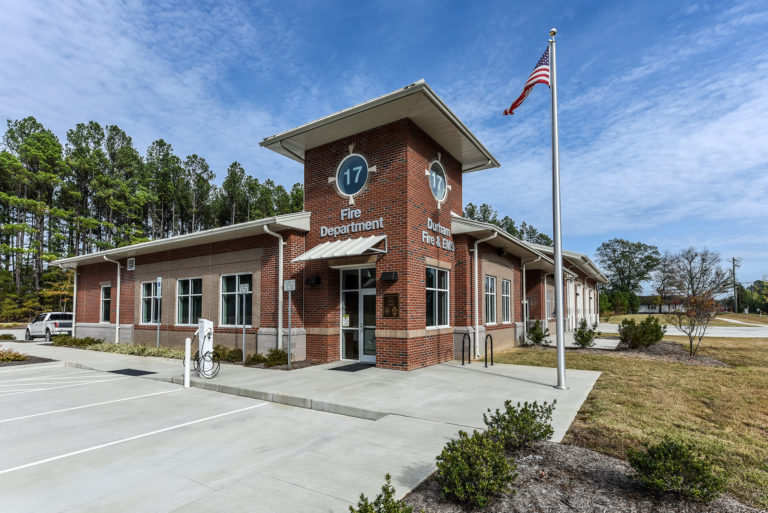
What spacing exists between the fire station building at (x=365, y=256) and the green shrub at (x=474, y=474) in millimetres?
7115

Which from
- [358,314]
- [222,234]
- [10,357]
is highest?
[222,234]

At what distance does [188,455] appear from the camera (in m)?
5.14

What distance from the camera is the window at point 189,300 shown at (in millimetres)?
15844

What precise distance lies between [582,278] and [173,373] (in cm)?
3142

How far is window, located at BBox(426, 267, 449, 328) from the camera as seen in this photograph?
1259 centimetres

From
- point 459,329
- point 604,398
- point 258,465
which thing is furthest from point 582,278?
point 258,465

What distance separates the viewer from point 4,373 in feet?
42.0

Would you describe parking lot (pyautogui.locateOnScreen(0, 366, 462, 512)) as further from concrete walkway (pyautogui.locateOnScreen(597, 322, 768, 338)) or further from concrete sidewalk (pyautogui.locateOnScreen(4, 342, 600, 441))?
concrete walkway (pyautogui.locateOnScreen(597, 322, 768, 338))

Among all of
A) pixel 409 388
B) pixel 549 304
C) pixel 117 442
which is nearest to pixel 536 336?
pixel 549 304

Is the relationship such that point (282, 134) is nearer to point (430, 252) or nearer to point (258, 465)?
point (430, 252)

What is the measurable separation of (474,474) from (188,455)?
366 cm

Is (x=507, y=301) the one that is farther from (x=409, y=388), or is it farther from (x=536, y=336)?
(x=409, y=388)

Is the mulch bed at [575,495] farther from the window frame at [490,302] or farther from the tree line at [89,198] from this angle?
the tree line at [89,198]

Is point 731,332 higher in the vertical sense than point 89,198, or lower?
lower
